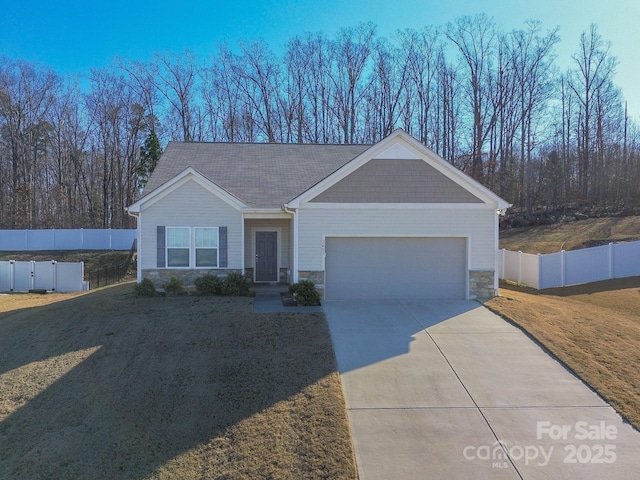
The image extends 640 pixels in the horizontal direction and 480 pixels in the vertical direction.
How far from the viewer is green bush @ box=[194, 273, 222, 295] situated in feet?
40.2

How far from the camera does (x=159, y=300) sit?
1159 cm

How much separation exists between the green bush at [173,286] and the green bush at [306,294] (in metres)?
3.57

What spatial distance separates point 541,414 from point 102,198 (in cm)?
4190

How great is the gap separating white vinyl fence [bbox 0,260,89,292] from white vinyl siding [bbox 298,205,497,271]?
12931 mm

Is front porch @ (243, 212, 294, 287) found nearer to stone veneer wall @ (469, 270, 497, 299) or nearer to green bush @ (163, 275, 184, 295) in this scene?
green bush @ (163, 275, 184, 295)

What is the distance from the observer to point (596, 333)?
8.70 meters

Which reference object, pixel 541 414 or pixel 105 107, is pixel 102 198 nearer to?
pixel 105 107

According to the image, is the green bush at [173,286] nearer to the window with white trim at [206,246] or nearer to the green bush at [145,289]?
the green bush at [145,289]

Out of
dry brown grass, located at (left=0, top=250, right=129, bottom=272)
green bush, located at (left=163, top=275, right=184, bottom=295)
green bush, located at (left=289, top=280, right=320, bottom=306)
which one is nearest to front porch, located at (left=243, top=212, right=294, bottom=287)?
green bush, located at (left=163, top=275, right=184, bottom=295)

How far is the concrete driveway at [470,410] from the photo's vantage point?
472 cm

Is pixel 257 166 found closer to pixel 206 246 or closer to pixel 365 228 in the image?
pixel 206 246

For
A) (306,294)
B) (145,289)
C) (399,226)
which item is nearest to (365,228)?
(399,226)

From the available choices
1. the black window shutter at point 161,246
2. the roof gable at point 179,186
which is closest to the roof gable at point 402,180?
the roof gable at point 179,186

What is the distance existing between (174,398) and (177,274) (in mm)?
6751
